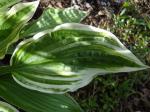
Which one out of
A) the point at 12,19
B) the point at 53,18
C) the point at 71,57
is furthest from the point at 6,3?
the point at 71,57

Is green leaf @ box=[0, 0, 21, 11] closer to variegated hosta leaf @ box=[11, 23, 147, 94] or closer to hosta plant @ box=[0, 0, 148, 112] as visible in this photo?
hosta plant @ box=[0, 0, 148, 112]

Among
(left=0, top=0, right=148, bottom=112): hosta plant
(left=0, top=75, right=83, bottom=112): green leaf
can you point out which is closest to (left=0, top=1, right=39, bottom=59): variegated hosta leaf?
(left=0, top=0, right=148, bottom=112): hosta plant

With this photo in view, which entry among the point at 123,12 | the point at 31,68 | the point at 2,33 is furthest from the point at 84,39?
the point at 123,12

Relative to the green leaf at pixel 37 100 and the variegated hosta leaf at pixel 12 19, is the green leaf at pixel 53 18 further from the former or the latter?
the green leaf at pixel 37 100

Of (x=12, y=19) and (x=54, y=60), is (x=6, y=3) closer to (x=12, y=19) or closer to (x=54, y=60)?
(x=12, y=19)

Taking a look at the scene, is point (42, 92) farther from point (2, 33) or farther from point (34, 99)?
point (2, 33)

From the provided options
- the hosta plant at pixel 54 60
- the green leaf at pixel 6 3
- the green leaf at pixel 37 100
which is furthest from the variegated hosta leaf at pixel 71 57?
the green leaf at pixel 6 3
